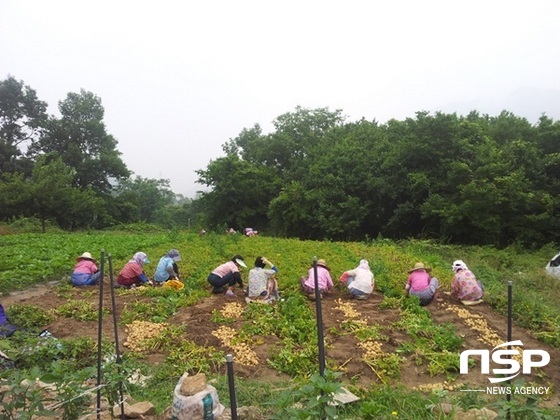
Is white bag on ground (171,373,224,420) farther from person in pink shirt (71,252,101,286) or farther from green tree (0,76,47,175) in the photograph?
green tree (0,76,47,175)

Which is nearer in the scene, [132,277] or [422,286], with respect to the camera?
[422,286]

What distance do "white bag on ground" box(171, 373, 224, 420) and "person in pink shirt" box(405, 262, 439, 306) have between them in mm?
5054

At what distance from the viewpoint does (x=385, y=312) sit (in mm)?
6891

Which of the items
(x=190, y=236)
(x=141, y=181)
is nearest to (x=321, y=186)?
(x=190, y=236)

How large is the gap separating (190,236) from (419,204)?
11182 millimetres

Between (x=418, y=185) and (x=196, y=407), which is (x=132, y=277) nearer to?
(x=196, y=407)

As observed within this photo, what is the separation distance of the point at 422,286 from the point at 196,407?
17.5ft

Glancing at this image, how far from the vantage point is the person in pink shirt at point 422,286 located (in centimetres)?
729

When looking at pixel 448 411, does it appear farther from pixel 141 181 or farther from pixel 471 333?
pixel 141 181

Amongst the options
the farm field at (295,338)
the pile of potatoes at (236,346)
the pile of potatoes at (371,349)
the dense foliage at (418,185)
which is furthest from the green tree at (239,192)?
the pile of potatoes at (371,349)

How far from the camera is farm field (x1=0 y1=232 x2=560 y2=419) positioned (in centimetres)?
407

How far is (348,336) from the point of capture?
5.77 metres

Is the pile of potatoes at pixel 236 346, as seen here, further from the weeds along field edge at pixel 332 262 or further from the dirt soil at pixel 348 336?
the weeds along field edge at pixel 332 262

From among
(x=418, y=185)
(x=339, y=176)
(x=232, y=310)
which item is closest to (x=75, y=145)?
(x=339, y=176)
